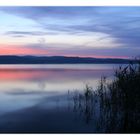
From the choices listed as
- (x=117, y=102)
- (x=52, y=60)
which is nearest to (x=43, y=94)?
(x=52, y=60)

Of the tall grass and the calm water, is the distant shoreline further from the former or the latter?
the tall grass

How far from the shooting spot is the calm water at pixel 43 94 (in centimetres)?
328

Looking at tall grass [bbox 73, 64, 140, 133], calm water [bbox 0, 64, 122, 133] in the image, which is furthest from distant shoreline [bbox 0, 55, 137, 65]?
tall grass [bbox 73, 64, 140, 133]

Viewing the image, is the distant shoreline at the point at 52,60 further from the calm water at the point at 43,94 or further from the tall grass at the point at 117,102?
the tall grass at the point at 117,102

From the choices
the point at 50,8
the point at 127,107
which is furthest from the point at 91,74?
the point at 50,8

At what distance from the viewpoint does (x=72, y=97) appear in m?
3.57

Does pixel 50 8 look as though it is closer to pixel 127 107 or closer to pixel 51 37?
pixel 51 37

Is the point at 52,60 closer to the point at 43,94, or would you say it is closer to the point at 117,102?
the point at 43,94

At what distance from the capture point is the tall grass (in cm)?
334

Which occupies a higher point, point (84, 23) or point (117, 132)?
point (84, 23)

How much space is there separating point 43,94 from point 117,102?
1.90 feet
